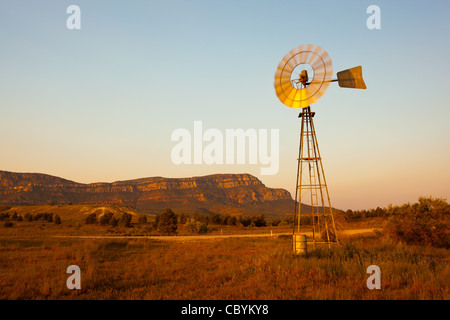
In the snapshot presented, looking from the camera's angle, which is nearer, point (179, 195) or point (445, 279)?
point (445, 279)

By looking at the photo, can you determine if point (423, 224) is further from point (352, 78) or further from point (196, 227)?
point (196, 227)

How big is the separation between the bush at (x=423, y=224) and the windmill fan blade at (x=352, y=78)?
12075mm

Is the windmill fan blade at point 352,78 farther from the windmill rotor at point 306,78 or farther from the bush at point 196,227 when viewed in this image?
the bush at point 196,227

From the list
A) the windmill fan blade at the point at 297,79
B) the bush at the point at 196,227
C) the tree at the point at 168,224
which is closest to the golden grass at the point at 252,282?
the windmill fan blade at the point at 297,79

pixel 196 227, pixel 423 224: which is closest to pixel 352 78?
pixel 423 224

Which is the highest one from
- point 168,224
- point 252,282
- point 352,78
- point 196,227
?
point 352,78

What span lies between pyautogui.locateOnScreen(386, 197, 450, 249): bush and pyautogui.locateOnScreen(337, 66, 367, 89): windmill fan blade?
39.6 feet

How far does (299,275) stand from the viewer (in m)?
10.1

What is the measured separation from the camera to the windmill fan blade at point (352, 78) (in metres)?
16.8

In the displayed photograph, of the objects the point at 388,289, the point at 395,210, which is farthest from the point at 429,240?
the point at 388,289

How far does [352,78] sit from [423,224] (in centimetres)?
1271

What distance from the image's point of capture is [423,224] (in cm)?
2122
